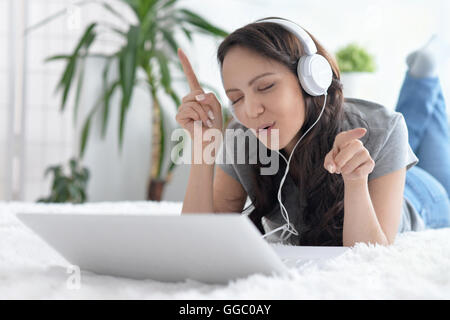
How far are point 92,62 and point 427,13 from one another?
6.18 ft

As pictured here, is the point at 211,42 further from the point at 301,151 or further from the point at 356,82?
the point at 301,151

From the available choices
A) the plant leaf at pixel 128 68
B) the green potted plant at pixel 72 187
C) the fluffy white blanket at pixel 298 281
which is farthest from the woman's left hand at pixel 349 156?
the green potted plant at pixel 72 187

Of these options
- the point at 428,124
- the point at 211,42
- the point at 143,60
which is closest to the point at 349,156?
the point at 428,124

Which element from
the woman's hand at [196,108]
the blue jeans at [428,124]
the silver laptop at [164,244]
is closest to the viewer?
the silver laptop at [164,244]

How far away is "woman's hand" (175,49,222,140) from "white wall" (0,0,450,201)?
140 centimetres

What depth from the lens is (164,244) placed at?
0.51 m

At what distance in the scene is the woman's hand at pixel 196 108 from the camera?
3.23ft

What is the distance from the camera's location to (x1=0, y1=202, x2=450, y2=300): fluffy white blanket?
1.59 ft

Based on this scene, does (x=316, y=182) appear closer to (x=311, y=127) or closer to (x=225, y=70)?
(x=311, y=127)

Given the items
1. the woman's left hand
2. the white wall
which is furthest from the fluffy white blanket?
the white wall

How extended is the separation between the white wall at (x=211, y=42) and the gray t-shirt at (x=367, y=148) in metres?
1.34

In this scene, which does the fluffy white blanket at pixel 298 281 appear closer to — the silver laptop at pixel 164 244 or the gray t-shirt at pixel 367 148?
the silver laptop at pixel 164 244

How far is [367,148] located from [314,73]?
20 centimetres

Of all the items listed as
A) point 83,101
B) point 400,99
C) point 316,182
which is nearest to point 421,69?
point 400,99
